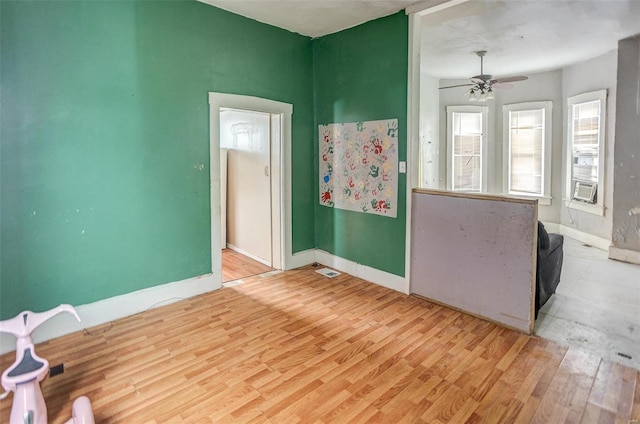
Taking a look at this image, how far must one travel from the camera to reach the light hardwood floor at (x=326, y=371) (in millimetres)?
1992

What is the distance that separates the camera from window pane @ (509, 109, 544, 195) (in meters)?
6.71

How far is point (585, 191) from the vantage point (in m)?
5.85

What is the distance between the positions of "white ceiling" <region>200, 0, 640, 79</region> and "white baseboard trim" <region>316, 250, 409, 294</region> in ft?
8.57

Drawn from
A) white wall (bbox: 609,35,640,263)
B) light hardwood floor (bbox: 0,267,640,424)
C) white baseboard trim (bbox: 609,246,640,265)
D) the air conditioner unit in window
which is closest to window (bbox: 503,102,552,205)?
the air conditioner unit in window

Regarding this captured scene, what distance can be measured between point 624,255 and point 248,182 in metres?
5.13

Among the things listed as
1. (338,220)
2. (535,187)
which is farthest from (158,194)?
(535,187)

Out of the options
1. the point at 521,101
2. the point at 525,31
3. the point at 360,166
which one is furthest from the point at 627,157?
the point at 360,166

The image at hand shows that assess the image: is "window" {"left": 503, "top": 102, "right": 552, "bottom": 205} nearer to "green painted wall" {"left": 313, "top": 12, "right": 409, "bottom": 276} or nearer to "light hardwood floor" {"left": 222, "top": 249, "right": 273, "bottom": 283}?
"green painted wall" {"left": 313, "top": 12, "right": 409, "bottom": 276}

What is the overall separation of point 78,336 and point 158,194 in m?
1.28

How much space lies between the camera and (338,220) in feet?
14.4

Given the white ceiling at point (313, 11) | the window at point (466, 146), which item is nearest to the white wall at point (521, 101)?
the window at point (466, 146)

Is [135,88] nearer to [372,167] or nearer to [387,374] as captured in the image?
[372,167]

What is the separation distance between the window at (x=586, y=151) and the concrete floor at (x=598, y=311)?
1.40 metres

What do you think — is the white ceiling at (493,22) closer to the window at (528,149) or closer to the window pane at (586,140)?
the window pane at (586,140)
